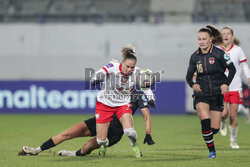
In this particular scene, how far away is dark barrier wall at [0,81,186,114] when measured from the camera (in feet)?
63.6

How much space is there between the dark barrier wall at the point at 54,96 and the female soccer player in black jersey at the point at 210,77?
11085 millimetres

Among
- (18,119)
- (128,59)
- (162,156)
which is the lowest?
(18,119)

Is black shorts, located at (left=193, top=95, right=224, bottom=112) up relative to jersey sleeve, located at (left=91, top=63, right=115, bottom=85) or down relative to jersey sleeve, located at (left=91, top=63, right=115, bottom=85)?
down

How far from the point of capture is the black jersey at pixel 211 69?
26.3 ft

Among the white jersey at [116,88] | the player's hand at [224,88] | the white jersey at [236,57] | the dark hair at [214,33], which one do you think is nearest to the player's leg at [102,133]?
the white jersey at [116,88]

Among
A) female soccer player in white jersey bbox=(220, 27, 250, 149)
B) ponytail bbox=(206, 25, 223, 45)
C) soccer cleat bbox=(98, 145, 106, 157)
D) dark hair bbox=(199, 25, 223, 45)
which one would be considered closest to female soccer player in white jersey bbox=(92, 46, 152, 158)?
soccer cleat bbox=(98, 145, 106, 157)

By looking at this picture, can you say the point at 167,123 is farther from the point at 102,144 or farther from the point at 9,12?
the point at 9,12

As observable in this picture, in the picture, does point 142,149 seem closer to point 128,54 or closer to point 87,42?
point 128,54

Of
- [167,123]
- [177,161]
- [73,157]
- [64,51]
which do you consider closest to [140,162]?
[177,161]

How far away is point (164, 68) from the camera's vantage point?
20328 mm

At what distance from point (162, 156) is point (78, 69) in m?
12.4

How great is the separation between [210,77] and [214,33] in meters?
0.71

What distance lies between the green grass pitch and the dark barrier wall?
139 inches

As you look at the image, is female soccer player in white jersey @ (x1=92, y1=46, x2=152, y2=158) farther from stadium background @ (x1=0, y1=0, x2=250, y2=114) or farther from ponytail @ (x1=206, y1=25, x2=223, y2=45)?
stadium background @ (x1=0, y1=0, x2=250, y2=114)
